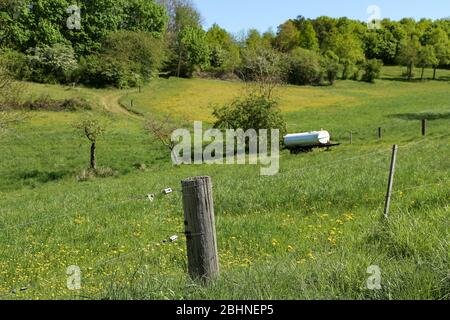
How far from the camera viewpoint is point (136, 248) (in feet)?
32.3

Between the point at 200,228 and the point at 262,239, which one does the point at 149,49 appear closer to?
the point at 262,239

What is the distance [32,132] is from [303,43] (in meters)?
105

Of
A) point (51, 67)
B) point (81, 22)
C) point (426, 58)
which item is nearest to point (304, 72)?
point (426, 58)

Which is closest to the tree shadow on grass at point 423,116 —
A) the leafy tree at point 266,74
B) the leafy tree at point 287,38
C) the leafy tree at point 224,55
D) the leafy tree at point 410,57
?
the leafy tree at point 266,74

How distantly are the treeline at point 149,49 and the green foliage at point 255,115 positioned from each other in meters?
14.8

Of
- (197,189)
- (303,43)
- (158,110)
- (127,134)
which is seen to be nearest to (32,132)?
(127,134)

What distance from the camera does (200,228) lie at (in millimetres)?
5340

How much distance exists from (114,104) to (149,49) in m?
26.0

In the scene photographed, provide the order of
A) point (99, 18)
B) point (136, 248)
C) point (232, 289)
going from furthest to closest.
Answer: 1. point (99, 18)
2. point (136, 248)
3. point (232, 289)

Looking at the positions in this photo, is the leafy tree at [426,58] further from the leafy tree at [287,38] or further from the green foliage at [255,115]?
the green foliage at [255,115]

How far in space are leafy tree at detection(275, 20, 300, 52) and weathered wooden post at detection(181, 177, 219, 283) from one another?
445 ft

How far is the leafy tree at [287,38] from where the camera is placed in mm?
139500

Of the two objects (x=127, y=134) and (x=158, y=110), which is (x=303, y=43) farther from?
(x=127, y=134)

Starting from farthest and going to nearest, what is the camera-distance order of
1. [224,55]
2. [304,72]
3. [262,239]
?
[224,55] < [304,72] < [262,239]
